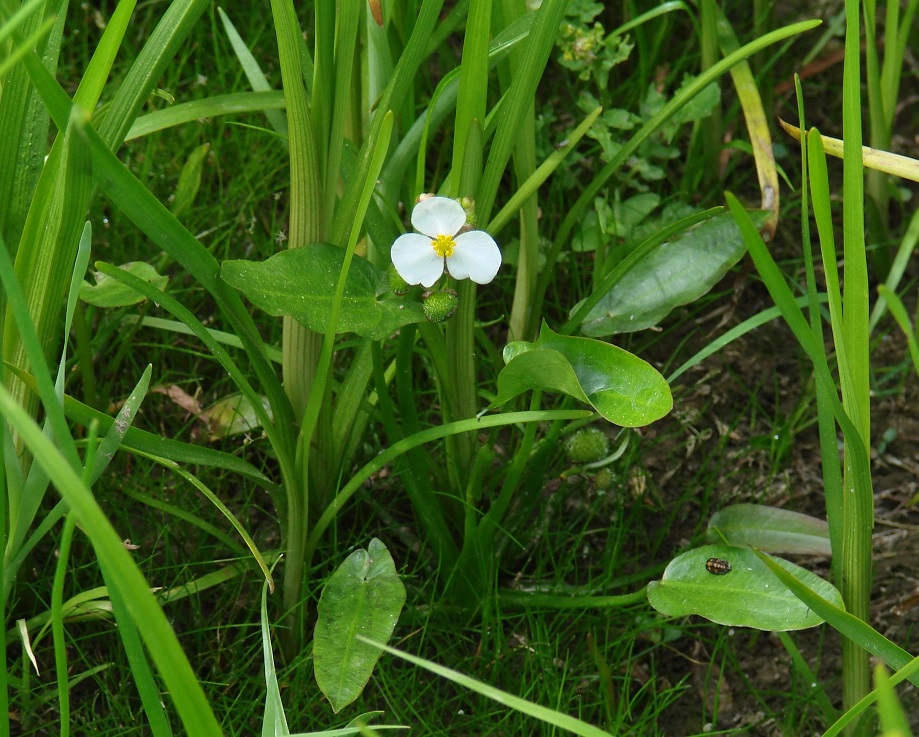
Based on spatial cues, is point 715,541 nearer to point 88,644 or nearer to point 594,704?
point 594,704

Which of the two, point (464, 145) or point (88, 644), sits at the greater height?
point (464, 145)

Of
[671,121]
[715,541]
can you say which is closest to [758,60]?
[671,121]

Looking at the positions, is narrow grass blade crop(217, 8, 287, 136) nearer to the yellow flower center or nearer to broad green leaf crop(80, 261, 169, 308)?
broad green leaf crop(80, 261, 169, 308)

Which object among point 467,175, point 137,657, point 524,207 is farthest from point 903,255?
point 137,657

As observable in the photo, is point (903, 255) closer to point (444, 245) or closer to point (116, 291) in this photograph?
point (444, 245)

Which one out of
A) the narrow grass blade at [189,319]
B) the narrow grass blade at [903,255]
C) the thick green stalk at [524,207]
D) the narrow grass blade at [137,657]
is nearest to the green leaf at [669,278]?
the thick green stalk at [524,207]

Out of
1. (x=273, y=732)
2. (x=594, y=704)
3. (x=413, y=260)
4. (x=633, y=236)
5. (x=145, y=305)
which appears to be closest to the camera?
(x=273, y=732)
